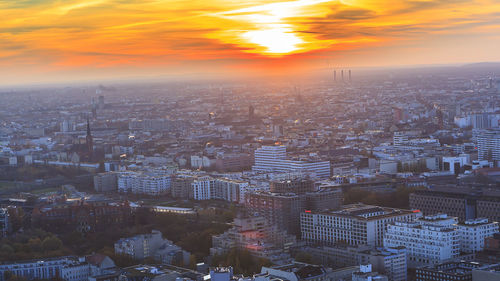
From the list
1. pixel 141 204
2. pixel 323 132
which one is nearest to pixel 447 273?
pixel 141 204

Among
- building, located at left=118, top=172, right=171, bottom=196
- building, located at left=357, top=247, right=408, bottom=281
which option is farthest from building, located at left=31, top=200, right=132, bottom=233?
building, located at left=357, top=247, right=408, bottom=281

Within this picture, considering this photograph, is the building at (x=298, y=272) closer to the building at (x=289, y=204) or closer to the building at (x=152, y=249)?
the building at (x=152, y=249)

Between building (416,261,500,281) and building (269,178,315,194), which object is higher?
building (269,178,315,194)

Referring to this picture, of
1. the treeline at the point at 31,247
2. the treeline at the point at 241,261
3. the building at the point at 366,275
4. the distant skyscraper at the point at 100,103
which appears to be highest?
the distant skyscraper at the point at 100,103

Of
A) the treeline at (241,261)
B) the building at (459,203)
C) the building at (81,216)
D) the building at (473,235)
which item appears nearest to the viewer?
the treeline at (241,261)

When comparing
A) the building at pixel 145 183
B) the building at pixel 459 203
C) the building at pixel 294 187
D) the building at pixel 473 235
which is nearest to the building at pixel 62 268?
the building at pixel 294 187

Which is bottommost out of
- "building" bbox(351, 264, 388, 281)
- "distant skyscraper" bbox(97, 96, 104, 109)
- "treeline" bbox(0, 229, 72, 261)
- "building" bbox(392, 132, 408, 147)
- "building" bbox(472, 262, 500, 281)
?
"treeline" bbox(0, 229, 72, 261)

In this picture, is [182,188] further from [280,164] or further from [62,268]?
[62,268]

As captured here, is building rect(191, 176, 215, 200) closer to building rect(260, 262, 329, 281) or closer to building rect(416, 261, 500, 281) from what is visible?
building rect(260, 262, 329, 281)
